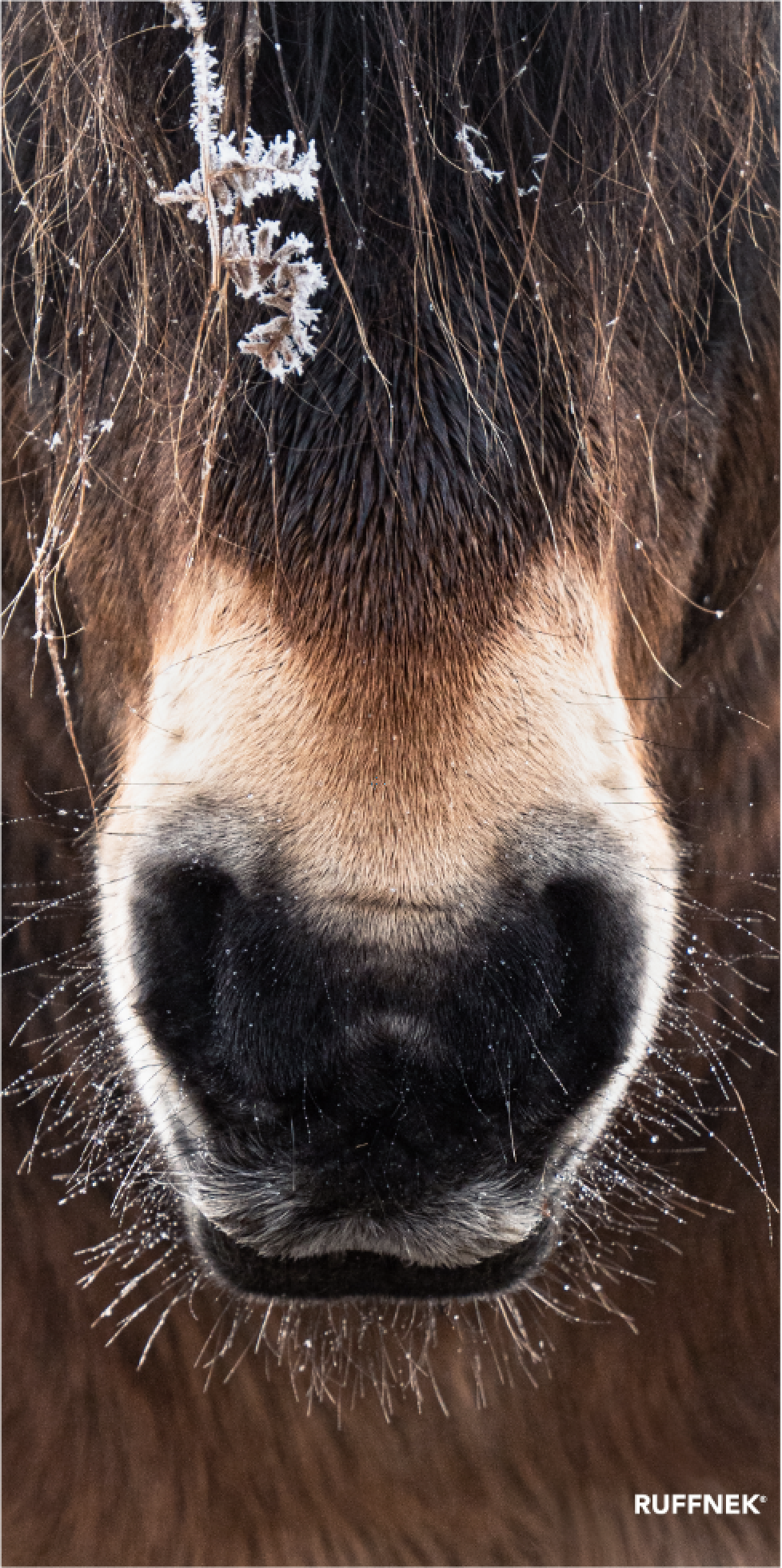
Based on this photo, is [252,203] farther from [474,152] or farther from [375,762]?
[375,762]

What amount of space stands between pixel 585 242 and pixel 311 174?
159 millimetres

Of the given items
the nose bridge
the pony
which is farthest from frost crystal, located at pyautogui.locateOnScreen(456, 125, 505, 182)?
the nose bridge

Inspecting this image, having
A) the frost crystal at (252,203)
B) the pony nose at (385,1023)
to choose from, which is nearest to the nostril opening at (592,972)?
the pony nose at (385,1023)

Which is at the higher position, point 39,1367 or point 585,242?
point 585,242

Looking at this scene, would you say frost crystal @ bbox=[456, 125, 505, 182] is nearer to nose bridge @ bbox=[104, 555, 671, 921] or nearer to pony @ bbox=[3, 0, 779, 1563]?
pony @ bbox=[3, 0, 779, 1563]

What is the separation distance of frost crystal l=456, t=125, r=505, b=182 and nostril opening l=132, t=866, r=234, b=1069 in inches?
15.0

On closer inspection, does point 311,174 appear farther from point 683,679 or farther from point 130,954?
point 683,679

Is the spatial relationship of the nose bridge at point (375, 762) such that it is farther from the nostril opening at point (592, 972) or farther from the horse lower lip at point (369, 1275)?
the horse lower lip at point (369, 1275)

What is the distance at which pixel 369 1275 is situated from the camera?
0.64 metres

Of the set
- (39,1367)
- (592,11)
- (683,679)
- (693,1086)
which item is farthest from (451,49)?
(39,1367)

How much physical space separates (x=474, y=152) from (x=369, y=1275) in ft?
1.96

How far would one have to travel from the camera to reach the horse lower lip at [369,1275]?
64 centimetres

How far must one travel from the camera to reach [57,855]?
1020mm

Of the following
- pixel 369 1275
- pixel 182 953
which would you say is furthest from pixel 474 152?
pixel 369 1275
